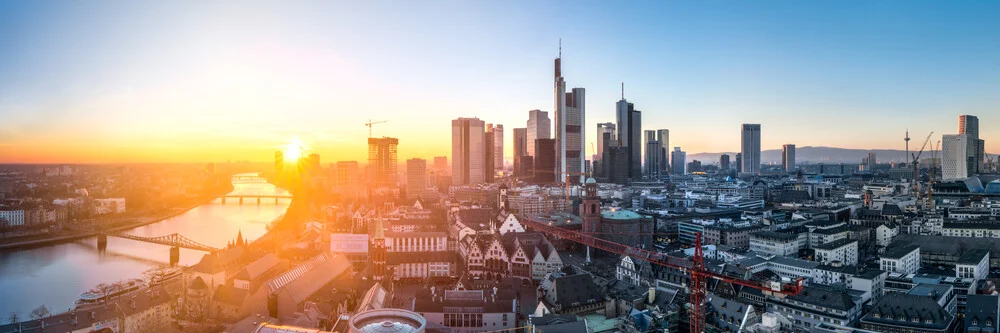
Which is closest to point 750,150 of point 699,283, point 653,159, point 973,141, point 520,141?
point 653,159

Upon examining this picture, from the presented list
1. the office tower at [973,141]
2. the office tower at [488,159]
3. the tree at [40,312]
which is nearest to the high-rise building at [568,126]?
the office tower at [488,159]

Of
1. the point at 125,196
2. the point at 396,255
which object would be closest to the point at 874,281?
the point at 396,255

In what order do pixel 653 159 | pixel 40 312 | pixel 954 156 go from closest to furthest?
pixel 40 312 → pixel 954 156 → pixel 653 159

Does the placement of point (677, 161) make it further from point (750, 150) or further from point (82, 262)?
point (82, 262)

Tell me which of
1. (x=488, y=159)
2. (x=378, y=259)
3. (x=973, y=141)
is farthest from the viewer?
(x=488, y=159)

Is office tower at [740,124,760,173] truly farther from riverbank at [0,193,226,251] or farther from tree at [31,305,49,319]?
tree at [31,305,49,319]

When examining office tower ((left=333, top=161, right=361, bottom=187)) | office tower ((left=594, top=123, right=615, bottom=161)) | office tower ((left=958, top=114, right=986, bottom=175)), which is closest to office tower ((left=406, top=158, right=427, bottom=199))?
office tower ((left=333, top=161, right=361, bottom=187))
